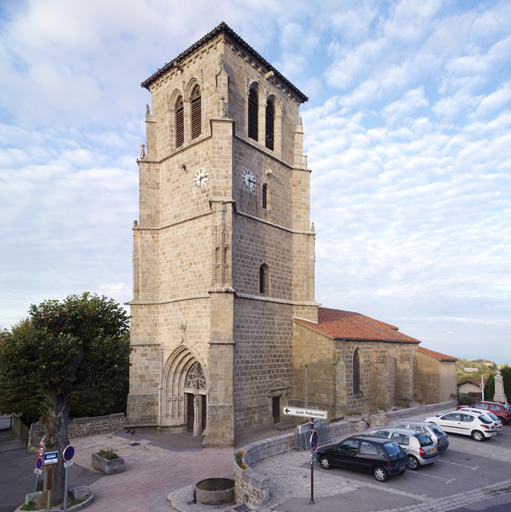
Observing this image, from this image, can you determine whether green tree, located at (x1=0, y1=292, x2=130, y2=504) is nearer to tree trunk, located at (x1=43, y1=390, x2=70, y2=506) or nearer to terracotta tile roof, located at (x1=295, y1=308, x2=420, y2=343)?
tree trunk, located at (x1=43, y1=390, x2=70, y2=506)

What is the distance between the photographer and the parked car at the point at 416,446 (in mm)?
13562

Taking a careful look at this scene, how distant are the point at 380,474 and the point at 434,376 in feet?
60.0

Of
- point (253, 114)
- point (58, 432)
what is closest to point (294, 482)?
point (58, 432)

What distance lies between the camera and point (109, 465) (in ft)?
48.1

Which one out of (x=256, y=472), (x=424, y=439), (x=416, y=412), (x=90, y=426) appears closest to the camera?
(x=256, y=472)

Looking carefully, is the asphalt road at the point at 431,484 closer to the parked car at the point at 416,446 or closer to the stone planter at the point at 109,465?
the parked car at the point at 416,446

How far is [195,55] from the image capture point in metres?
22.6

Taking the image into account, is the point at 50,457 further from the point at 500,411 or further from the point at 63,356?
the point at 500,411

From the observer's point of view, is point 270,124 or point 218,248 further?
point 270,124

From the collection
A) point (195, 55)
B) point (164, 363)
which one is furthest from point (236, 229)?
point (195, 55)

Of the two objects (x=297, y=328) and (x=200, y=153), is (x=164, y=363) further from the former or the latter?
(x=200, y=153)

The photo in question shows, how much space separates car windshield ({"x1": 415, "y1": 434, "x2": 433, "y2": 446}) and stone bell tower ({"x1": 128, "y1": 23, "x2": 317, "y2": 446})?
7573mm

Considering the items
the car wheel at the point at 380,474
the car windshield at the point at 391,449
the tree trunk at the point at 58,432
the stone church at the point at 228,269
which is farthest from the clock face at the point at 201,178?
the car wheel at the point at 380,474

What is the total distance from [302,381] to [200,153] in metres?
13.2
